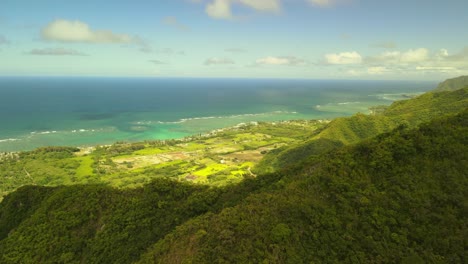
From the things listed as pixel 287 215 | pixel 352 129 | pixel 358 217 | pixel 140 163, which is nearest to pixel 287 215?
pixel 287 215

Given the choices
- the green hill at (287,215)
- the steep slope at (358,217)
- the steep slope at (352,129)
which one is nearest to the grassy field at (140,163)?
the steep slope at (352,129)

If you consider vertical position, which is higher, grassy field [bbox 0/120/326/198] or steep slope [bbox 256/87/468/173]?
steep slope [bbox 256/87/468/173]

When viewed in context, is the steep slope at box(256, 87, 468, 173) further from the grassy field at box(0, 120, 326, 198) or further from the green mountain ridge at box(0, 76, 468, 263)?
the green mountain ridge at box(0, 76, 468, 263)

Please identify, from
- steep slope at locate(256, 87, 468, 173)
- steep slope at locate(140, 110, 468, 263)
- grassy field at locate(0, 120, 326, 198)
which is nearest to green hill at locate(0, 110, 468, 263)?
steep slope at locate(140, 110, 468, 263)

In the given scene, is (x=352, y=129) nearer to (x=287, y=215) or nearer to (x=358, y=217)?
(x=358, y=217)

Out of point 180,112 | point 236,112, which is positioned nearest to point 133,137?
point 180,112

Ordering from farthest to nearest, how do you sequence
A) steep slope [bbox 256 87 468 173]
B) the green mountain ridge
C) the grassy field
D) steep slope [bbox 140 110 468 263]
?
steep slope [bbox 256 87 468 173]
the grassy field
the green mountain ridge
steep slope [bbox 140 110 468 263]

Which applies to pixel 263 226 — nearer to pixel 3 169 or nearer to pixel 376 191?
pixel 376 191
